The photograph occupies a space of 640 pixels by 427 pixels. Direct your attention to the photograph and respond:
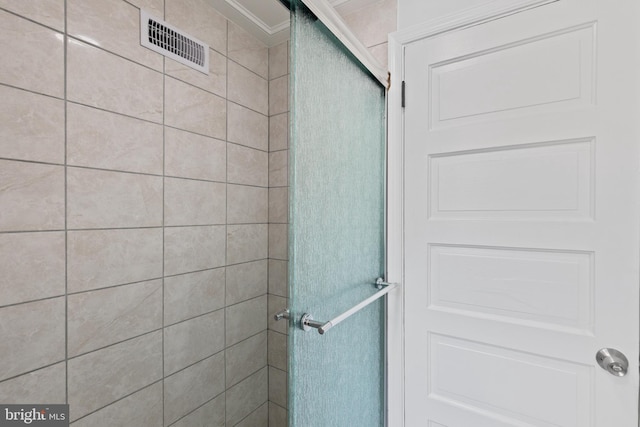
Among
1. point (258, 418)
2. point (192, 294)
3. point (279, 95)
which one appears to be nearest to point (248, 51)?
point (279, 95)

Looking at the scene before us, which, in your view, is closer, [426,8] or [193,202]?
[426,8]

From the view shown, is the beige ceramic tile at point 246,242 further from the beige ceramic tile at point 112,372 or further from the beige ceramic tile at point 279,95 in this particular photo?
the beige ceramic tile at point 279,95

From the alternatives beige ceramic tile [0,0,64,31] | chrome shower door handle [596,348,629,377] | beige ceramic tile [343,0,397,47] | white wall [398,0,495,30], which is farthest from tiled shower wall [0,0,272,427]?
chrome shower door handle [596,348,629,377]

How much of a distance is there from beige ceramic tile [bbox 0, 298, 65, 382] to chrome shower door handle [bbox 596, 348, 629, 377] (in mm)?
1784

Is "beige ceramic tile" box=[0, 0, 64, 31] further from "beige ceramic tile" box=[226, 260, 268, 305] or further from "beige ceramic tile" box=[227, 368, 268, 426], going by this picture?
"beige ceramic tile" box=[227, 368, 268, 426]

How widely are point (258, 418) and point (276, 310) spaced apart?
661mm

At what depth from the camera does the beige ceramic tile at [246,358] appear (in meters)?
1.61

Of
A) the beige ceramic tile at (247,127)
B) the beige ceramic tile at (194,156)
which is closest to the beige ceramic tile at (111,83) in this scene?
the beige ceramic tile at (194,156)

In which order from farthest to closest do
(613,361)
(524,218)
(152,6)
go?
(152,6)
(524,218)
(613,361)

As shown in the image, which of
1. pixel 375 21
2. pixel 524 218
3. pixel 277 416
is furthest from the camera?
pixel 277 416

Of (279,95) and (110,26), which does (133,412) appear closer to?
(110,26)

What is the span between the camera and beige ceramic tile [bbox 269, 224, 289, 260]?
179cm

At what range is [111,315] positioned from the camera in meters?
1.12

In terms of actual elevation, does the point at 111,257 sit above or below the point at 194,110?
below
